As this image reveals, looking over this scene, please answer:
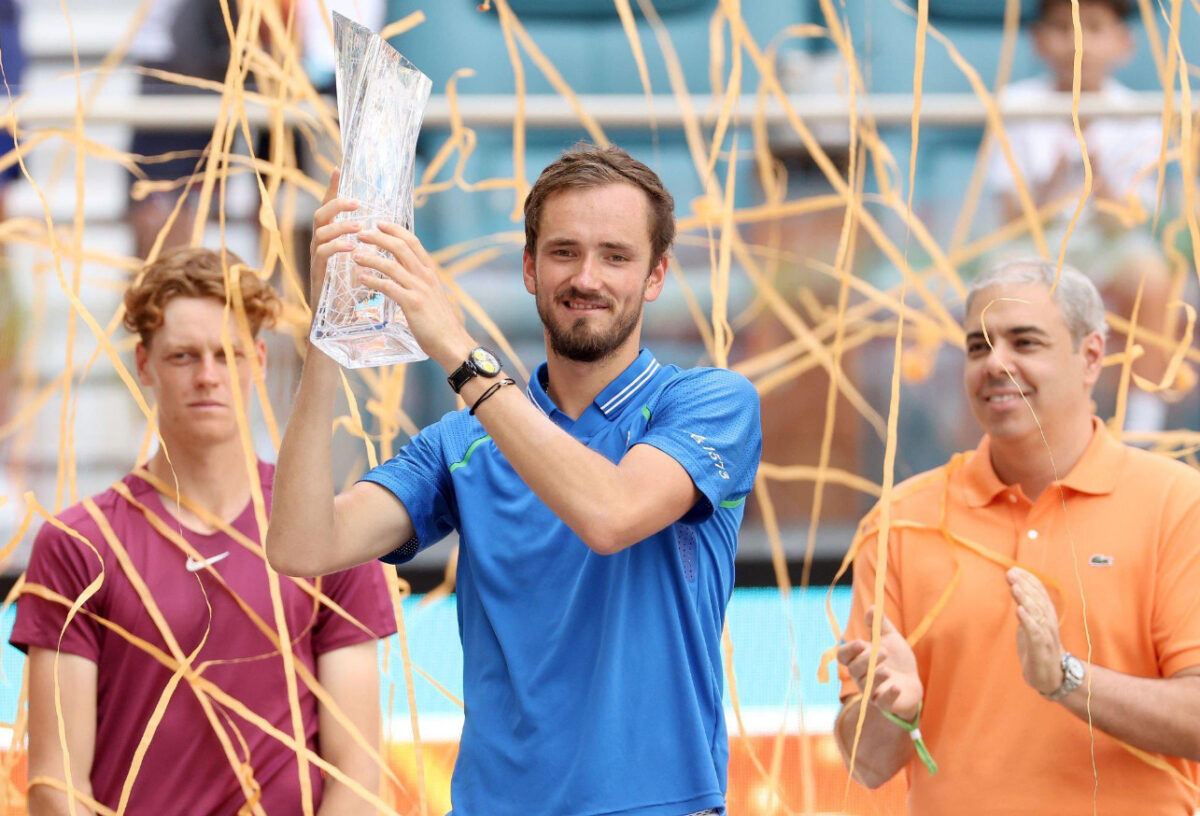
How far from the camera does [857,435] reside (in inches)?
74.2

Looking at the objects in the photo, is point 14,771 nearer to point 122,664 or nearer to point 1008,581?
point 122,664

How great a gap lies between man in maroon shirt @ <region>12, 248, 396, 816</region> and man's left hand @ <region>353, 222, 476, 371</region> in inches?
15.5

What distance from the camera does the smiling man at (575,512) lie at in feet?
3.24

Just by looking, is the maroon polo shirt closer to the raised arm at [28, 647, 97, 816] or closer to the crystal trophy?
the raised arm at [28, 647, 97, 816]

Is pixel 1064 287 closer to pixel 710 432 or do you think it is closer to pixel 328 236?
pixel 710 432

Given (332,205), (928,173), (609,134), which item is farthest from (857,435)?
(332,205)

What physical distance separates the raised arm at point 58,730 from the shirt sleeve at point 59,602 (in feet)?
0.05

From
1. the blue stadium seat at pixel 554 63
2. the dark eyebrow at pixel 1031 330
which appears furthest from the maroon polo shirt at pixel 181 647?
the dark eyebrow at pixel 1031 330

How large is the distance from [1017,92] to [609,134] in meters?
0.65

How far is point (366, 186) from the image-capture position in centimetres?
104

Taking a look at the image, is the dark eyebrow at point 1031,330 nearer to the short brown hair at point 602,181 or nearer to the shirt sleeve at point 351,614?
the short brown hair at point 602,181

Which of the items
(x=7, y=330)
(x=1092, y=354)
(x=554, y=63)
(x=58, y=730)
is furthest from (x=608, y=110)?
(x=58, y=730)

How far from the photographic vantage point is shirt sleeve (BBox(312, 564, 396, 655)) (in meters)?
1.41

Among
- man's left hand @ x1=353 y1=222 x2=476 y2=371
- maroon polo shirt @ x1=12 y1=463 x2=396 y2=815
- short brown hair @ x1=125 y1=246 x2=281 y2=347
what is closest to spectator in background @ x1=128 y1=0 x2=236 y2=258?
short brown hair @ x1=125 y1=246 x2=281 y2=347
